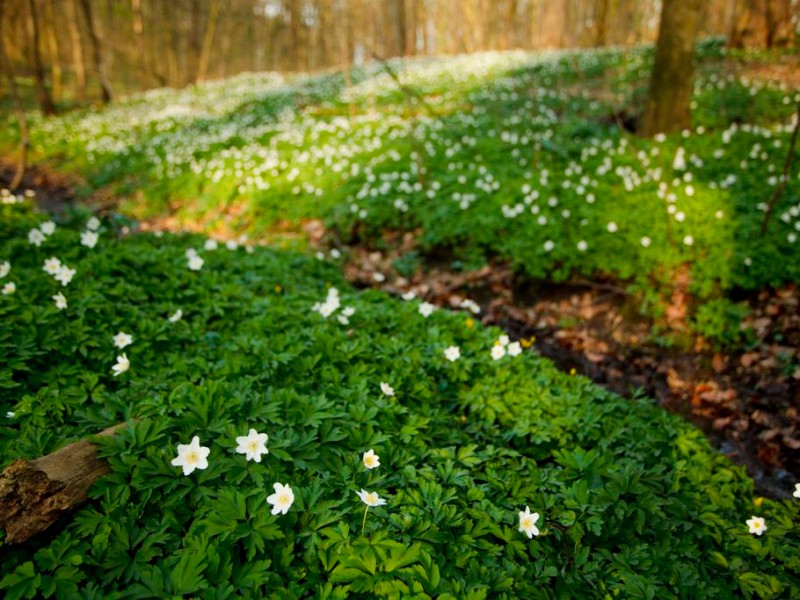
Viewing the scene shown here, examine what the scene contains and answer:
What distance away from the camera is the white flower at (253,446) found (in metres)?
2.14

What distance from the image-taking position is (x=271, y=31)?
36562 mm

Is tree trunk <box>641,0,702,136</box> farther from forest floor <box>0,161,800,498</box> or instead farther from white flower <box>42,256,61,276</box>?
white flower <box>42,256,61,276</box>

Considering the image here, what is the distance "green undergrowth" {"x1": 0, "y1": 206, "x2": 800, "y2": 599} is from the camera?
1.85 meters

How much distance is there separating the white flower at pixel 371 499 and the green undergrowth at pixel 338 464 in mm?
53

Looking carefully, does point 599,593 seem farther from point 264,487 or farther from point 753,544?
point 264,487

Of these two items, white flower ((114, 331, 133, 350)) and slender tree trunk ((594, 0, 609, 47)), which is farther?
slender tree trunk ((594, 0, 609, 47))

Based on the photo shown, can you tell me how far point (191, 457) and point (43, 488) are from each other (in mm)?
556

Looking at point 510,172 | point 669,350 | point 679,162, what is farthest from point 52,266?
point 679,162

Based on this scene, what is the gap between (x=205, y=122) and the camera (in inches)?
575

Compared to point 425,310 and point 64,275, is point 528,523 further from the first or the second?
point 64,275

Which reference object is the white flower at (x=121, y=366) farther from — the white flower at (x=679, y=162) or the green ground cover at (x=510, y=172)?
the white flower at (x=679, y=162)

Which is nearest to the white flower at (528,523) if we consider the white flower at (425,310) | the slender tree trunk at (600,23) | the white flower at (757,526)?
the white flower at (757,526)

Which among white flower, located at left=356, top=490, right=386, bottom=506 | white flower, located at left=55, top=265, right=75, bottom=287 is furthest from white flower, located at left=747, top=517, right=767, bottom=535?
white flower, located at left=55, top=265, right=75, bottom=287

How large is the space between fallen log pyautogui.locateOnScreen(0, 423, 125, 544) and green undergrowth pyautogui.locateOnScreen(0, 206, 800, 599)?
0.08 metres
